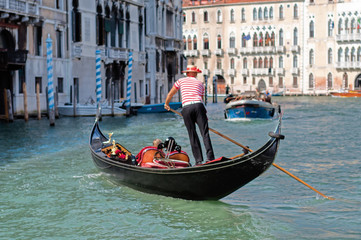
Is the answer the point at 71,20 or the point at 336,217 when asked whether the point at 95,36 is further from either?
the point at 336,217

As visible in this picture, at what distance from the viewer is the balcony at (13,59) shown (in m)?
19.1

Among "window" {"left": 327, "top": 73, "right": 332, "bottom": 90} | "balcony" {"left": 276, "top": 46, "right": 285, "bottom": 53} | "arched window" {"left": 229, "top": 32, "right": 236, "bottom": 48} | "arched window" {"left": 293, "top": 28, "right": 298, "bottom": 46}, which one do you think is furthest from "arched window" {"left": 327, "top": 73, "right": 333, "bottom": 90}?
"arched window" {"left": 229, "top": 32, "right": 236, "bottom": 48}

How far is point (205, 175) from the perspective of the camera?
21.9 feet

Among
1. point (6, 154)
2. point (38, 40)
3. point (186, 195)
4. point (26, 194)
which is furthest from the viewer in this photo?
point (38, 40)

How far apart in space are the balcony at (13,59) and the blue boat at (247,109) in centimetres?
694

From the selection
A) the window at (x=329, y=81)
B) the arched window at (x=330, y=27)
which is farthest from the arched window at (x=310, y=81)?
the arched window at (x=330, y=27)

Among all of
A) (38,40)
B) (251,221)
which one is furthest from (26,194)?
(38,40)

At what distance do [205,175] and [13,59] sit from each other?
14.1 metres

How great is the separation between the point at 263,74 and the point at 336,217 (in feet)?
158

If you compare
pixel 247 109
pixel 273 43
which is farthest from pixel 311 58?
pixel 247 109

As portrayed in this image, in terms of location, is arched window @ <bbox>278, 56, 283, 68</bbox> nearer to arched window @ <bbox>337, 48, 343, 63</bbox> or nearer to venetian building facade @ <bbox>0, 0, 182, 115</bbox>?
arched window @ <bbox>337, 48, 343, 63</bbox>

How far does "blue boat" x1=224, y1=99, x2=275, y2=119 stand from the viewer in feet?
71.9

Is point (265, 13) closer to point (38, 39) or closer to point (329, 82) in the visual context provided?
point (329, 82)

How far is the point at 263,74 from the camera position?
178 ft
